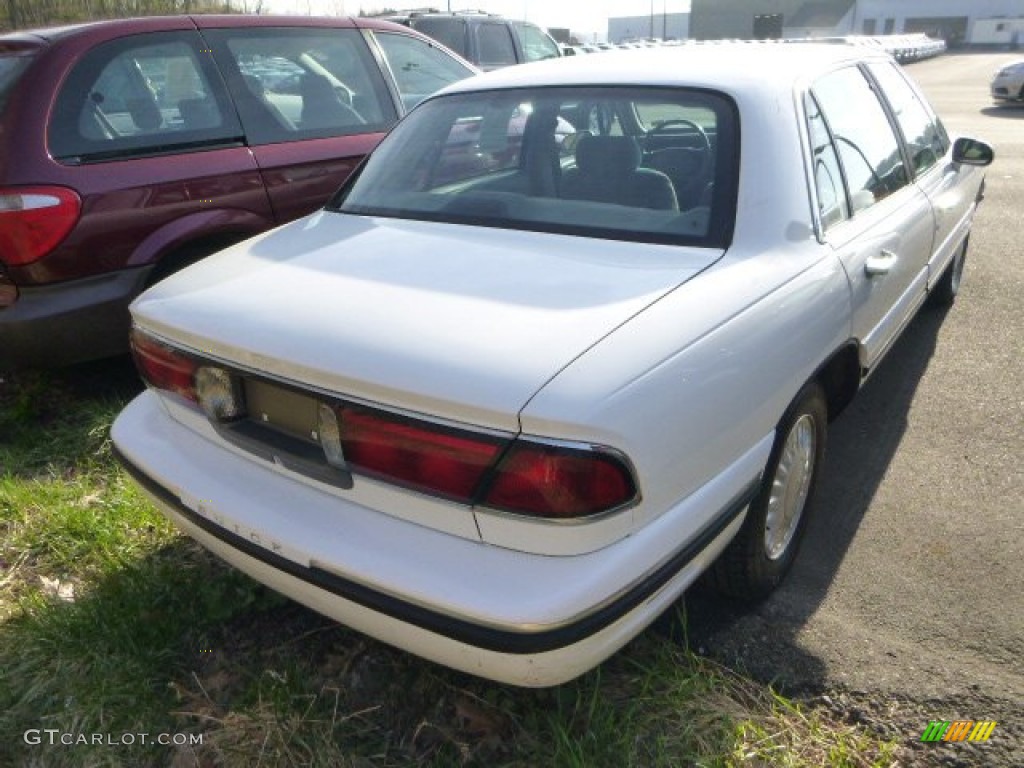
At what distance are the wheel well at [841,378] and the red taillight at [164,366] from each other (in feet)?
5.91

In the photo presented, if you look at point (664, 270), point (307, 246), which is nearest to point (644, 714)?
point (664, 270)

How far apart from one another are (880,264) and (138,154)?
302cm

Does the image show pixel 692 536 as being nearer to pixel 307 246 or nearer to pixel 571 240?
pixel 571 240

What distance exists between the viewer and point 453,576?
1.63 metres

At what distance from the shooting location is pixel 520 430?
1.55 meters

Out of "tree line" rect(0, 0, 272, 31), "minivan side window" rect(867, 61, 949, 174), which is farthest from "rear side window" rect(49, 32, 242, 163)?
"tree line" rect(0, 0, 272, 31)

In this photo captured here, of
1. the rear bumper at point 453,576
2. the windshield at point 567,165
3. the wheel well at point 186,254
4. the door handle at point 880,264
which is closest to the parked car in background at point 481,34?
the wheel well at point 186,254

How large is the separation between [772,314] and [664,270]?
0.29m

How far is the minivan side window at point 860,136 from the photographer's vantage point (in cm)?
275

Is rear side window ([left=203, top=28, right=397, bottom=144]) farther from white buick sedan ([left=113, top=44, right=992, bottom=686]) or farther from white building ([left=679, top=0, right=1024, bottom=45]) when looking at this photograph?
white building ([left=679, top=0, right=1024, bottom=45])

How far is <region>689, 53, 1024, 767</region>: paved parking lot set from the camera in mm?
2150

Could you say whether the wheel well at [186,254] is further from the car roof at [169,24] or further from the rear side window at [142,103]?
the car roof at [169,24]

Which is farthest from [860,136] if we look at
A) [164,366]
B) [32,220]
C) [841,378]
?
[32,220]

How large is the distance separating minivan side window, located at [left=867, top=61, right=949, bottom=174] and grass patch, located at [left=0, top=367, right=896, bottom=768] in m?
2.50
